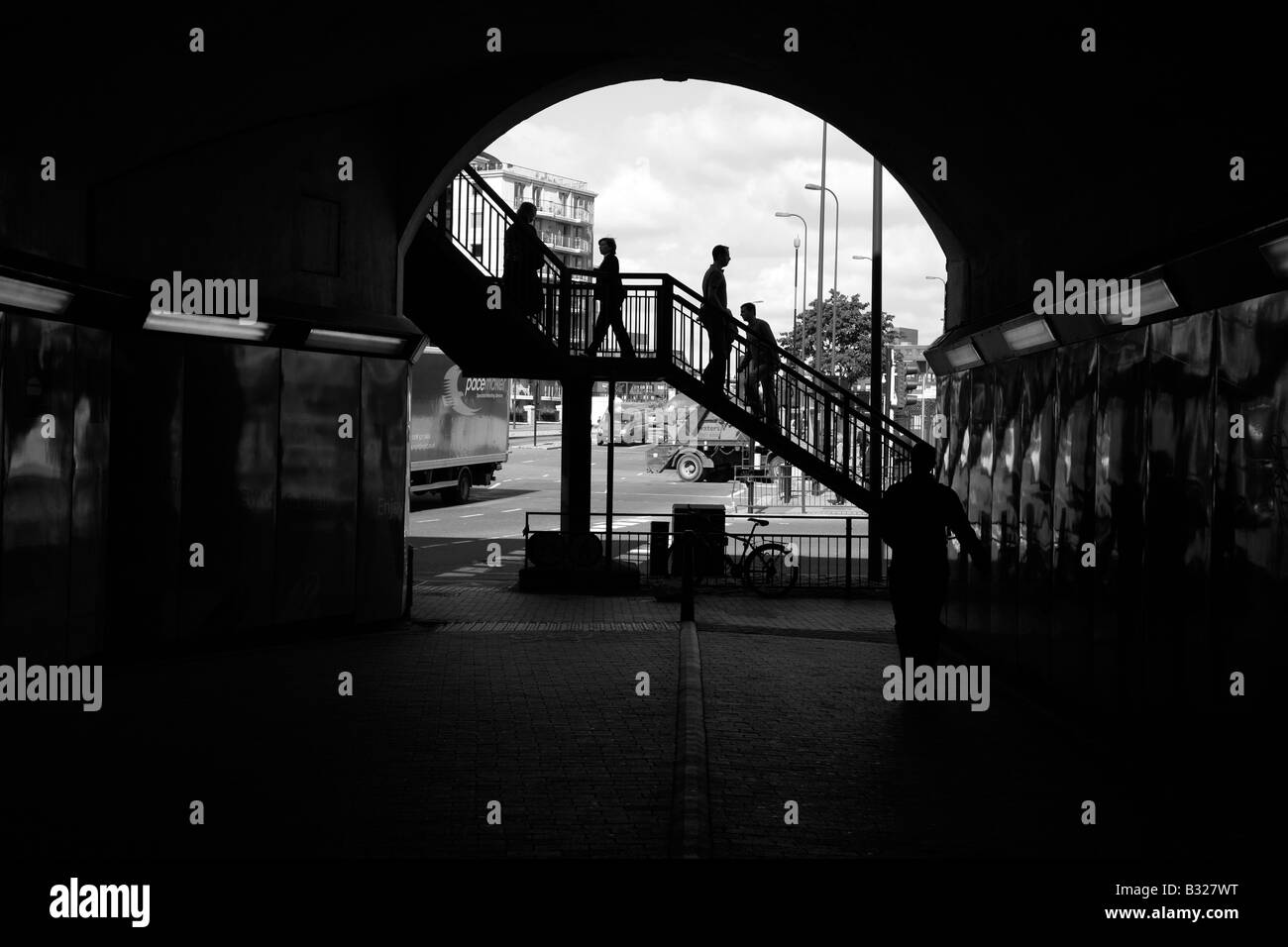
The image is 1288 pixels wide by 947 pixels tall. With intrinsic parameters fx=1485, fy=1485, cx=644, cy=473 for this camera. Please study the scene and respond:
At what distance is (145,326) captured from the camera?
42.3ft

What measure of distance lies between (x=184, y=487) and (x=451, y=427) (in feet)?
95.9

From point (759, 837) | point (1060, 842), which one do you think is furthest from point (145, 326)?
point (1060, 842)

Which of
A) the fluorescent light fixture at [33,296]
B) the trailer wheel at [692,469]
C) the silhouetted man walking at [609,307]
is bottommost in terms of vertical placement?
the trailer wheel at [692,469]

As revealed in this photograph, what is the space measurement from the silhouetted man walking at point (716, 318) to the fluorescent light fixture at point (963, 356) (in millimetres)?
6811

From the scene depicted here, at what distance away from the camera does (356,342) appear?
15297 mm

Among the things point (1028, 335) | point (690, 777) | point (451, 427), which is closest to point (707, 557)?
point (1028, 335)

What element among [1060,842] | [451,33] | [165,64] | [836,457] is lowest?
[1060,842]

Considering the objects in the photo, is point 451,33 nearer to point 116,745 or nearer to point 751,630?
point 116,745

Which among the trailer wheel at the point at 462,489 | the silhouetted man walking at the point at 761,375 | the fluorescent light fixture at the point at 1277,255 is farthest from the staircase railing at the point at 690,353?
the trailer wheel at the point at 462,489

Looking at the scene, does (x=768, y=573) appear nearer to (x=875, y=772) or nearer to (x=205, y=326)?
(x=205, y=326)

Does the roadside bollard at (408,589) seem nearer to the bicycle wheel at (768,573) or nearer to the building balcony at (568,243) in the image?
the bicycle wheel at (768,573)

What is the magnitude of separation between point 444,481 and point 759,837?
3634 cm

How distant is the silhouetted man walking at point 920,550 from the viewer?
37.2 feet

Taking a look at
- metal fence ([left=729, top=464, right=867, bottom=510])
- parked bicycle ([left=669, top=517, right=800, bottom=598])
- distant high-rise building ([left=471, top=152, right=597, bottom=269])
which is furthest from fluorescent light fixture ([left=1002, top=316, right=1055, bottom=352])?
distant high-rise building ([left=471, top=152, right=597, bottom=269])
